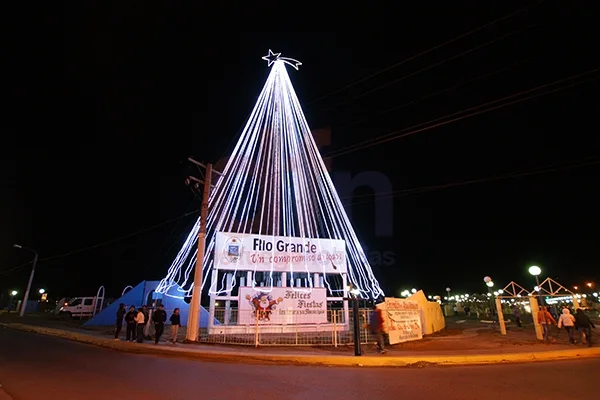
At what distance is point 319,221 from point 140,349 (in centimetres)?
1208

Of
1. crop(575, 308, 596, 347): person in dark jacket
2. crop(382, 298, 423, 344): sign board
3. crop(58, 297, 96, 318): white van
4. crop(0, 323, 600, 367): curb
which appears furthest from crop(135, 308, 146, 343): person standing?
crop(58, 297, 96, 318): white van

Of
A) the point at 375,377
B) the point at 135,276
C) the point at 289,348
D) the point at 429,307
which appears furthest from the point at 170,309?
the point at 135,276

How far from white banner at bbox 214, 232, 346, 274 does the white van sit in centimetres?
2133

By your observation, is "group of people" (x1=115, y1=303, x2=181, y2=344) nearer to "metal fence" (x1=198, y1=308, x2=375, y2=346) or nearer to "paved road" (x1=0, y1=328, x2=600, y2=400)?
"metal fence" (x1=198, y1=308, x2=375, y2=346)

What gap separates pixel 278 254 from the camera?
20.5 meters

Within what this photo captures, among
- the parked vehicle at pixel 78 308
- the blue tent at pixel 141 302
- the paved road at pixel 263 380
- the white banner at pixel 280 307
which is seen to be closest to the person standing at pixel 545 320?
the paved road at pixel 263 380

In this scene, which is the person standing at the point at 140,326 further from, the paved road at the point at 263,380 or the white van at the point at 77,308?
the white van at the point at 77,308

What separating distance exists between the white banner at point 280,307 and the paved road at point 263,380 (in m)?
5.34

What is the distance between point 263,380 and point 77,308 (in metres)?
32.8

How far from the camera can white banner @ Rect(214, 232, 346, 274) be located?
1931 centimetres

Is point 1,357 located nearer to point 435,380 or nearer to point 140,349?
point 140,349

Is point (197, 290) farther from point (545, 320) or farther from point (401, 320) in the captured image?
point (545, 320)

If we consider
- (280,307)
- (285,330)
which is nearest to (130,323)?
(280,307)

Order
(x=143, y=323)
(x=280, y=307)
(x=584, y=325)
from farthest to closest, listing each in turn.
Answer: (x=280, y=307) → (x=143, y=323) → (x=584, y=325)
